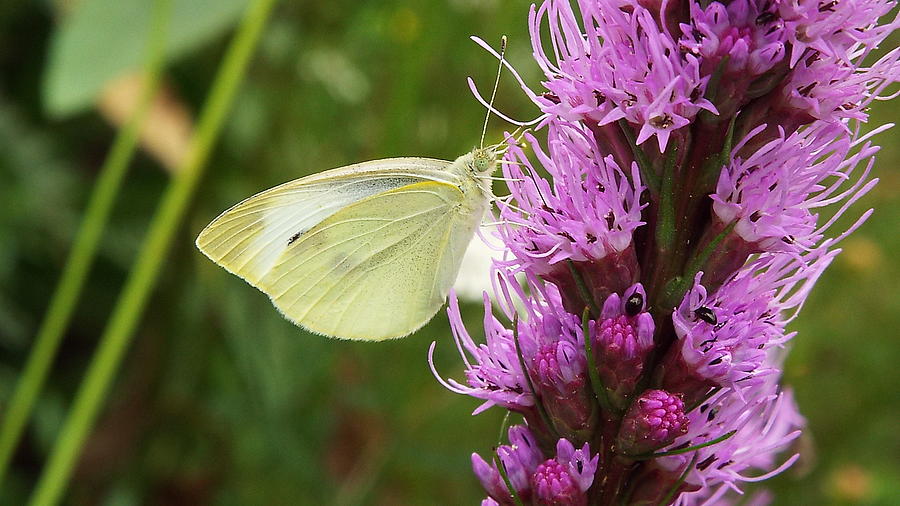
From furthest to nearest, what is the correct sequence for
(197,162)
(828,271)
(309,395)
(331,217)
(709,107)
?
(828,271) < (309,395) < (197,162) < (331,217) < (709,107)

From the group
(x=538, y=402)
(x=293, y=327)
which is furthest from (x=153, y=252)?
(x=538, y=402)

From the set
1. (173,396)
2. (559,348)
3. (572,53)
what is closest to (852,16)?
(572,53)

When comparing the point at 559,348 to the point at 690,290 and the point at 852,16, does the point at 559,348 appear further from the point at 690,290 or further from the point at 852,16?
the point at 852,16

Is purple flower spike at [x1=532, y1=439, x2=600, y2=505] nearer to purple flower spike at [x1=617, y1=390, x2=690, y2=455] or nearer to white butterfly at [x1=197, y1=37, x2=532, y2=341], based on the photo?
purple flower spike at [x1=617, y1=390, x2=690, y2=455]

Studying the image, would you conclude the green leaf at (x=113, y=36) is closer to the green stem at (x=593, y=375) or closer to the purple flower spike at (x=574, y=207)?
the purple flower spike at (x=574, y=207)

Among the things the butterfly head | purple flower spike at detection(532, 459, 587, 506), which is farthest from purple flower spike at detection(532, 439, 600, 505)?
the butterfly head
